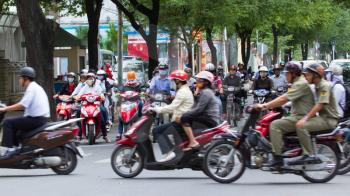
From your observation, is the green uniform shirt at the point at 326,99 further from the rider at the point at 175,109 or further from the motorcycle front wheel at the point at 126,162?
the motorcycle front wheel at the point at 126,162

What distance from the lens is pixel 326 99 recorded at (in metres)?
10.9

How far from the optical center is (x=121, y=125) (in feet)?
59.7

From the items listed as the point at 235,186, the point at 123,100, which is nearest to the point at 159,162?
the point at 235,186

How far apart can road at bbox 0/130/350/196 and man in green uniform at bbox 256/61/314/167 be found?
58 cm

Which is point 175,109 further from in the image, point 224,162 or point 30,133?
point 30,133

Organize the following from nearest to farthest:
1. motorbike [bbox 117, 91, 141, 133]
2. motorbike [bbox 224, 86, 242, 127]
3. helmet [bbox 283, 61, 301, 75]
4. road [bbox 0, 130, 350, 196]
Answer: road [bbox 0, 130, 350, 196]
helmet [bbox 283, 61, 301, 75]
motorbike [bbox 117, 91, 141, 133]
motorbike [bbox 224, 86, 242, 127]

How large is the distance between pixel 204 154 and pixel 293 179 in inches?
60.4

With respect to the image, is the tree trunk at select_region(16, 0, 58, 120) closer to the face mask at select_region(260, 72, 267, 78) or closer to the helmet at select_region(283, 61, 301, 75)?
the face mask at select_region(260, 72, 267, 78)

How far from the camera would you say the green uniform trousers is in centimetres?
1086

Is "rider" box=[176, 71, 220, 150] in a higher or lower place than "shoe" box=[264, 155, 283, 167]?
higher

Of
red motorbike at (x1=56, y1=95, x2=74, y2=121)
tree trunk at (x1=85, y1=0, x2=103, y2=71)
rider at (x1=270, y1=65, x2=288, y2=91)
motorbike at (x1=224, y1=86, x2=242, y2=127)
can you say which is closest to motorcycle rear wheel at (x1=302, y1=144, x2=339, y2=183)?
red motorbike at (x1=56, y1=95, x2=74, y2=121)

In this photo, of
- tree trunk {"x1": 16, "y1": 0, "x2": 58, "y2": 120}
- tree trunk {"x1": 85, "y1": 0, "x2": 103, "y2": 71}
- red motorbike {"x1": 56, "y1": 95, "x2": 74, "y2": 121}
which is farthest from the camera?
tree trunk {"x1": 85, "y1": 0, "x2": 103, "y2": 71}

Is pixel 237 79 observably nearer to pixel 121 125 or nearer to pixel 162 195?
pixel 121 125

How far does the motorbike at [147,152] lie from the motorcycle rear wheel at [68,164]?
2.47 feet
